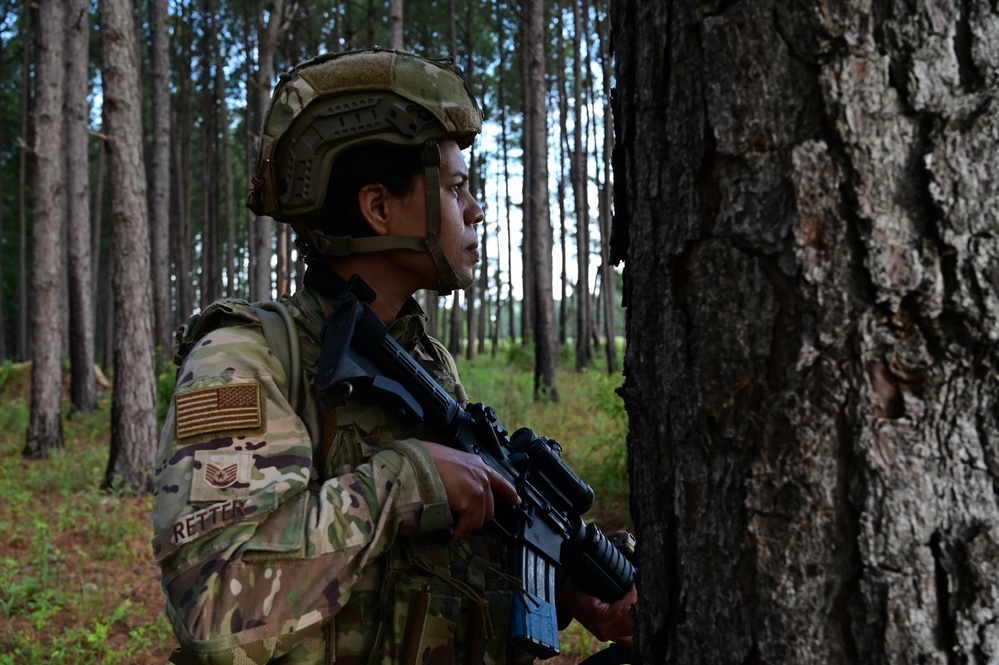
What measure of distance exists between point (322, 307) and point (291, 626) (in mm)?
692

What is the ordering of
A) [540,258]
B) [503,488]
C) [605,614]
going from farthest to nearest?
[540,258] < [605,614] < [503,488]

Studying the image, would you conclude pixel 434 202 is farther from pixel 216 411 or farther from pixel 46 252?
pixel 46 252

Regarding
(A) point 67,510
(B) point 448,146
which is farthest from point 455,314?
(B) point 448,146

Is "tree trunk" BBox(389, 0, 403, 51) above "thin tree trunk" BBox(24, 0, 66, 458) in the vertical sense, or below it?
above

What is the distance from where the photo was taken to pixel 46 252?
354 inches

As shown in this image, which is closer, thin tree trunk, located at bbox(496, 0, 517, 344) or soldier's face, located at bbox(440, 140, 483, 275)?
soldier's face, located at bbox(440, 140, 483, 275)

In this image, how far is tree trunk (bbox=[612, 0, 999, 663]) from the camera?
809 mm

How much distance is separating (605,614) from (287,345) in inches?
40.7

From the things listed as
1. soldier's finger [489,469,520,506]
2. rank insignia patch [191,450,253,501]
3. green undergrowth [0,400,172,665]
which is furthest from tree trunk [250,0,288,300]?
rank insignia patch [191,450,253,501]

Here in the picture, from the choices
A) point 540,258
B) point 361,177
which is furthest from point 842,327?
point 540,258

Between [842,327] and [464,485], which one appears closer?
[842,327]

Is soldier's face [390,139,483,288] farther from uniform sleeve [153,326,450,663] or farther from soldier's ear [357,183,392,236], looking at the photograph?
uniform sleeve [153,326,450,663]

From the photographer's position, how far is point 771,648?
0.87 metres

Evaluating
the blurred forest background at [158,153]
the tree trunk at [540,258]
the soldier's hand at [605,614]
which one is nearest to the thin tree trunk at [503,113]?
the blurred forest background at [158,153]
